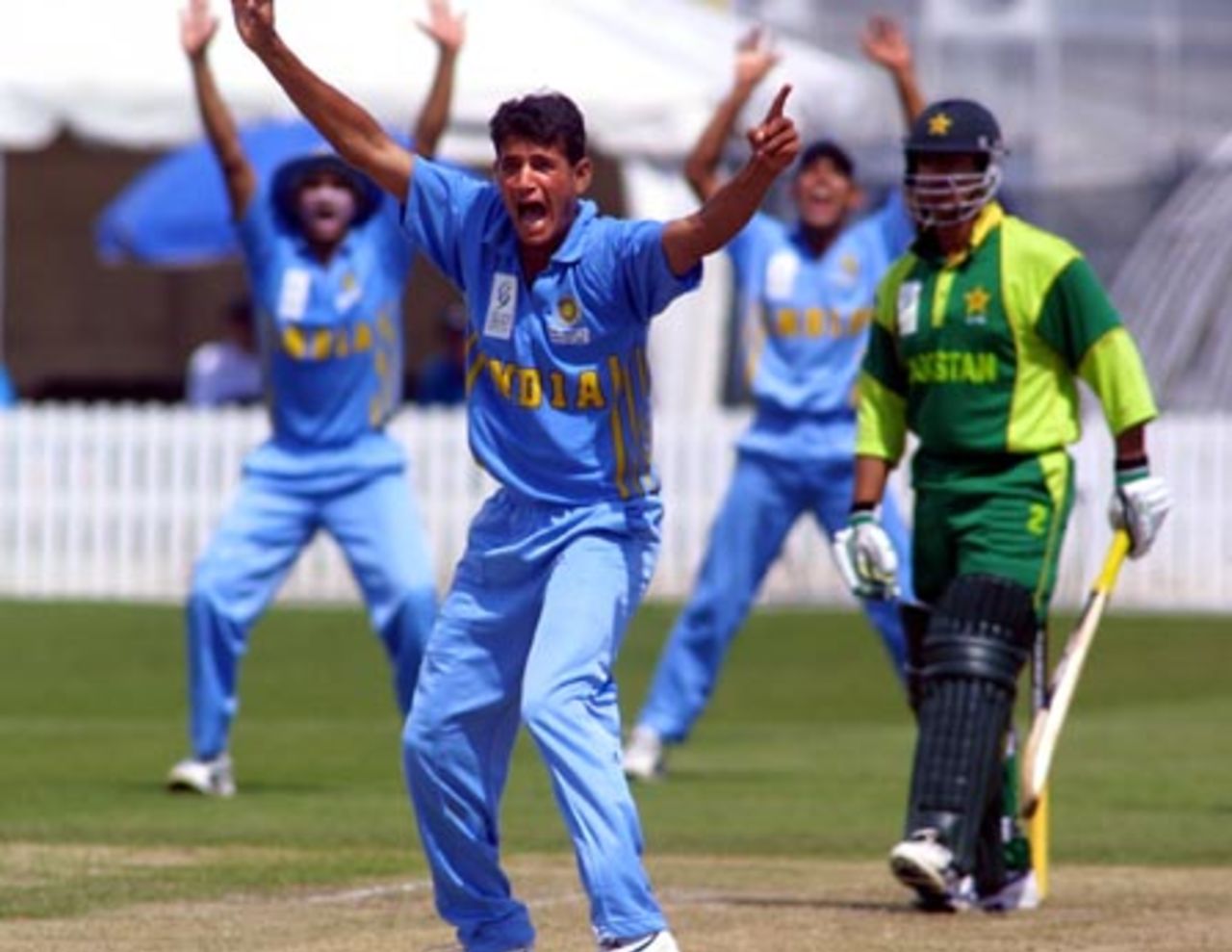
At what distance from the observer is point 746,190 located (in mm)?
8922

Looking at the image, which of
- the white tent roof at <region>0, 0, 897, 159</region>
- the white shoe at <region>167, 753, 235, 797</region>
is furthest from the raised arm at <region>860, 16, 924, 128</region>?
the white tent roof at <region>0, 0, 897, 159</region>

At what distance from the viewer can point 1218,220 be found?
31234 millimetres

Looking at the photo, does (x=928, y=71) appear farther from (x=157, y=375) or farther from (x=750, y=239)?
(x=750, y=239)

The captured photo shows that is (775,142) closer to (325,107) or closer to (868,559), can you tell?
(325,107)

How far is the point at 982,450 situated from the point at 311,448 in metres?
4.00

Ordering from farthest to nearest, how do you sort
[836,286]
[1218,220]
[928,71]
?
[928,71] → [1218,220] → [836,286]

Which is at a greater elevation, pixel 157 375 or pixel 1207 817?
pixel 1207 817

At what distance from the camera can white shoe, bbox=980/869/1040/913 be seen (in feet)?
36.7


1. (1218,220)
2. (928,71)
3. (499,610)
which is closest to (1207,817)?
(499,610)

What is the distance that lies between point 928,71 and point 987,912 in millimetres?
23972

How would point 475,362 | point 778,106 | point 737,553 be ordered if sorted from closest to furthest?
point 778,106
point 475,362
point 737,553

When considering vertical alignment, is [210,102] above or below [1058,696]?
above

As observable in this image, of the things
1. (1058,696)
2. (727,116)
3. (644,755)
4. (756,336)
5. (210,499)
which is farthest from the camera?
(210,499)

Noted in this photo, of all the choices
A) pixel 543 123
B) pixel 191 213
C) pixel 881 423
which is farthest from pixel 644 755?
pixel 191 213
